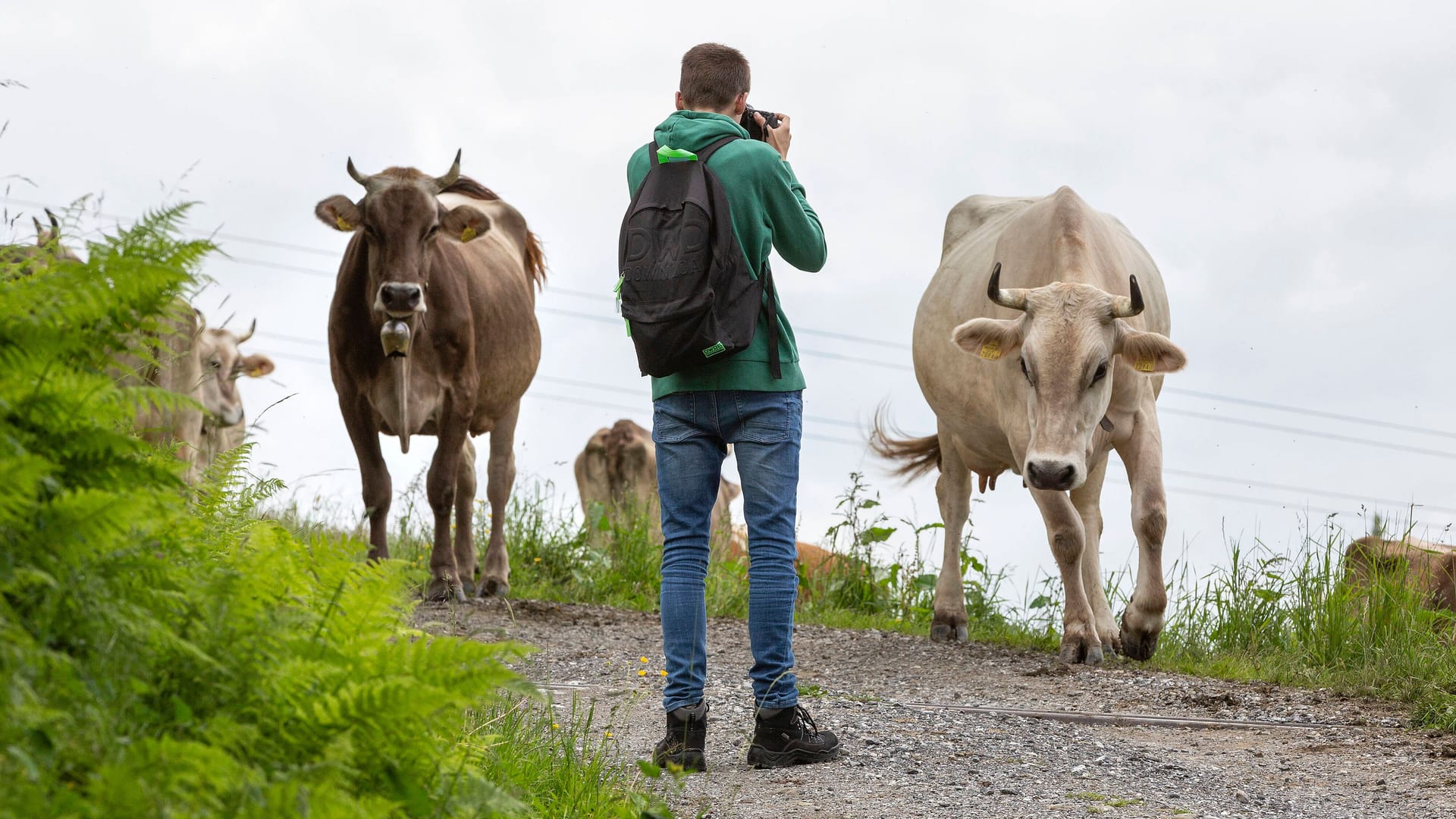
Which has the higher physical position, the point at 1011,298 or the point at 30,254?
the point at 1011,298

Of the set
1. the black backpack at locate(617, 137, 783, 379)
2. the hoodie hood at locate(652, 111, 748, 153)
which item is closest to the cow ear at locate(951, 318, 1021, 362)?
the hoodie hood at locate(652, 111, 748, 153)

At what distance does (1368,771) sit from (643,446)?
9069mm

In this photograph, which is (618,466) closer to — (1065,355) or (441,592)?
(441,592)

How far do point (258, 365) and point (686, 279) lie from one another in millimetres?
10533

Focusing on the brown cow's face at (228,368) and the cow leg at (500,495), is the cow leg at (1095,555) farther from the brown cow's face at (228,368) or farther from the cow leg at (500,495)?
the brown cow's face at (228,368)

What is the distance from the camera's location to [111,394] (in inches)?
76.5

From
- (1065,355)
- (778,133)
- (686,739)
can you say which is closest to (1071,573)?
(1065,355)

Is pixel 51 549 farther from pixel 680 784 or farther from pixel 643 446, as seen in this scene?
pixel 643 446

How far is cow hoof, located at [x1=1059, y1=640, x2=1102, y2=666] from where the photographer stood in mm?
7227

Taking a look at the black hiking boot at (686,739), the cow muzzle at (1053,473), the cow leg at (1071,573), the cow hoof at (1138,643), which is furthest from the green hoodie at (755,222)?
the cow hoof at (1138,643)

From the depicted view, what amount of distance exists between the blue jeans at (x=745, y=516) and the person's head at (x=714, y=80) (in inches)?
38.6

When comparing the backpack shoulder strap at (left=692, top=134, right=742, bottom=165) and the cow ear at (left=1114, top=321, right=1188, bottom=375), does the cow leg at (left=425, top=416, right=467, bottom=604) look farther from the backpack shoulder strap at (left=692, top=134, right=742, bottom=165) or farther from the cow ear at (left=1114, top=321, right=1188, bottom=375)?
the backpack shoulder strap at (left=692, top=134, right=742, bottom=165)

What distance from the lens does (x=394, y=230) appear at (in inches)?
324

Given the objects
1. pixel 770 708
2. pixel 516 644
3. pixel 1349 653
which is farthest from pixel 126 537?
pixel 1349 653
